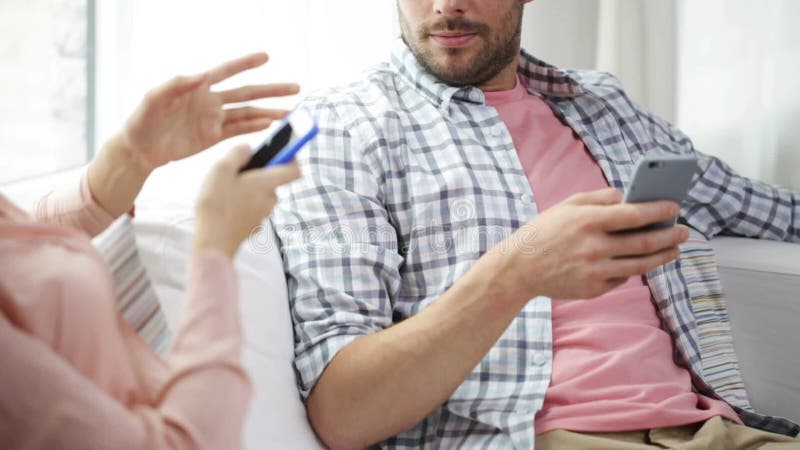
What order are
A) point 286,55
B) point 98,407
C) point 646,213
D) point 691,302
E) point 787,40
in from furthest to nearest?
point 787,40, point 286,55, point 691,302, point 646,213, point 98,407

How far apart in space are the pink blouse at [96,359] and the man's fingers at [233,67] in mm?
218

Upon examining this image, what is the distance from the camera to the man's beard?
128 centimetres

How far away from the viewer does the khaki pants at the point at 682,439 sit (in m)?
1.02

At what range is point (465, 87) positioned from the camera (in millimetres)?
1291

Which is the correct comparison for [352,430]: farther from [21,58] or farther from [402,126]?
[21,58]

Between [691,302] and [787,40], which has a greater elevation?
[787,40]

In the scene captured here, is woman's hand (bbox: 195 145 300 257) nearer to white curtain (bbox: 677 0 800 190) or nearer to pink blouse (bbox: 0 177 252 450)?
pink blouse (bbox: 0 177 252 450)

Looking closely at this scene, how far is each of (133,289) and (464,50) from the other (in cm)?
87

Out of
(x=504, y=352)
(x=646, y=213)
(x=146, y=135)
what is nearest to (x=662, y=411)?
(x=504, y=352)

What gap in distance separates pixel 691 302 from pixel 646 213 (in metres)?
0.51

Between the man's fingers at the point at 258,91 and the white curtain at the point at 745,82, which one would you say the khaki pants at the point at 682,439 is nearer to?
the man's fingers at the point at 258,91

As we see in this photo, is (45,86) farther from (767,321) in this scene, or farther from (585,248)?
(767,321)

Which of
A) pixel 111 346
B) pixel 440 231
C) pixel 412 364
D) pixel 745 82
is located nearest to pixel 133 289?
pixel 111 346

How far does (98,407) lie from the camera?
40cm
